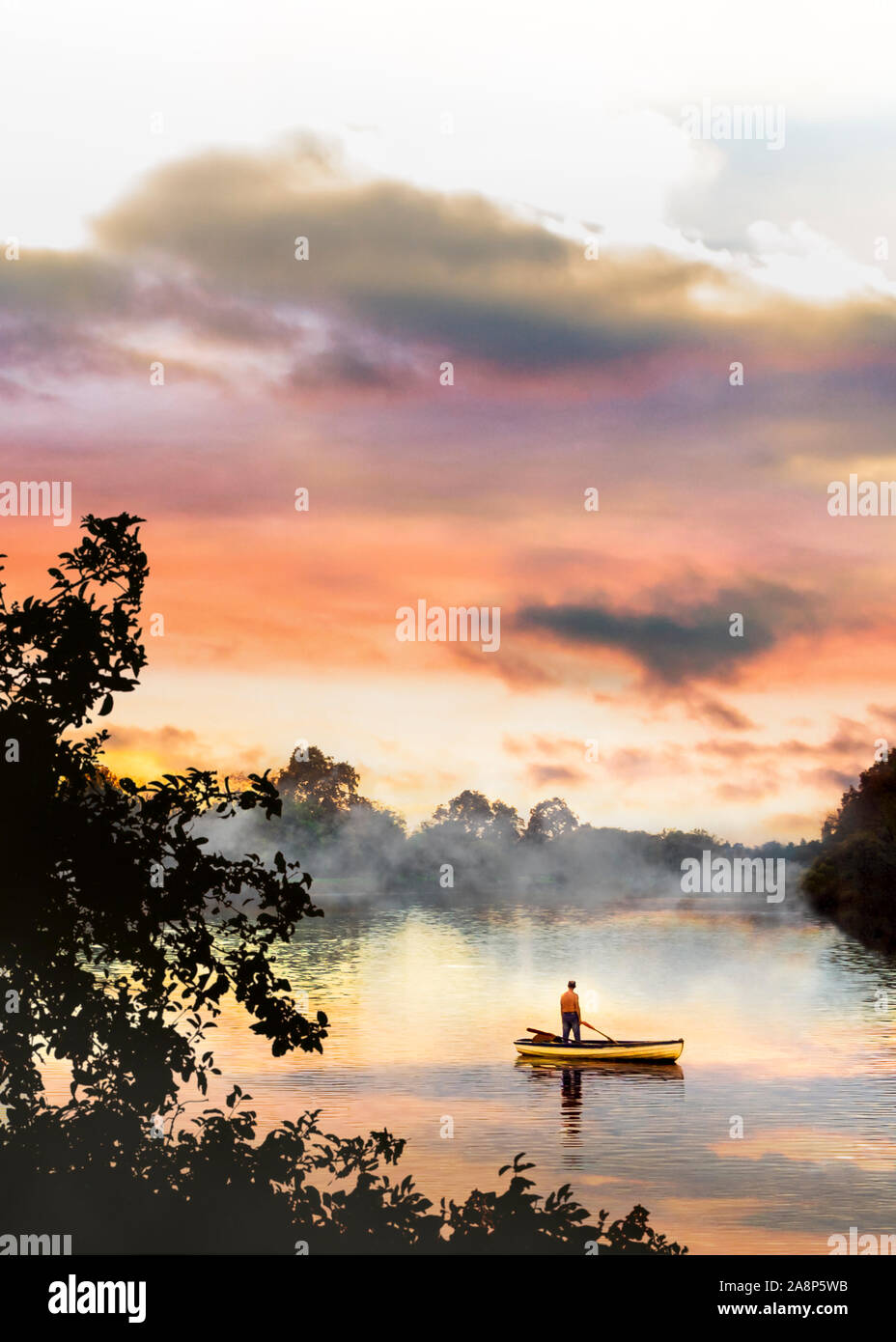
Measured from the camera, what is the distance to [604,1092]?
51281 millimetres

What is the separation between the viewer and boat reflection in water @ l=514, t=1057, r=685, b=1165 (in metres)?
45.1

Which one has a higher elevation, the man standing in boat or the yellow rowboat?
the man standing in boat

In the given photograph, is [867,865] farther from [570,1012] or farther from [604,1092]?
[604,1092]

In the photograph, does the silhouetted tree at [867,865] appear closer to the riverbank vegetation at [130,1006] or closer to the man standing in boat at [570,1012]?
the man standing in boat at [570,1012]

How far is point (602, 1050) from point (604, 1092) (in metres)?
3.07

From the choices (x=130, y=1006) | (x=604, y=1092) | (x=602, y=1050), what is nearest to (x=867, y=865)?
(x=602, y=1050)

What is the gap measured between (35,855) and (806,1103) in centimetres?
4080

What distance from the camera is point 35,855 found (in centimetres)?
1426

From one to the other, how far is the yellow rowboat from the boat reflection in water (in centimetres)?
27

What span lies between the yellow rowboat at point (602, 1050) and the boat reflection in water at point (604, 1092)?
0.27 meters

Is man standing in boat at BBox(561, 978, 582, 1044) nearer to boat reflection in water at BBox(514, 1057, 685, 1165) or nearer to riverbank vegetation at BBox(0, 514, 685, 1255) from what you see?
boat reflection in water at BBox(514, 1057, 685, 1165)

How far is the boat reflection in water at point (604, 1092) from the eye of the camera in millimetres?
45062

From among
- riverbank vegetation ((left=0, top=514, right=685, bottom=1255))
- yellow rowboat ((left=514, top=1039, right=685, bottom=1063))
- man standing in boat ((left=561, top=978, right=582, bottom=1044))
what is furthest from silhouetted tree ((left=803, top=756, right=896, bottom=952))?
riverbank vegetation ((left=0, top=514, right=685, bottom=1255))

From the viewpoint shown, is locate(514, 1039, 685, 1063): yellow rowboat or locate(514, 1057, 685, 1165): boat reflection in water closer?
locate(514, 1057, 685, 1165): boat reflection in water
